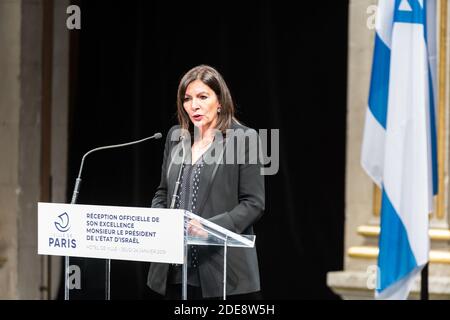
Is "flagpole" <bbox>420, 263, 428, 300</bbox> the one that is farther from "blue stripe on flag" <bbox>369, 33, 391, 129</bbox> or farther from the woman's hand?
the woman's hand

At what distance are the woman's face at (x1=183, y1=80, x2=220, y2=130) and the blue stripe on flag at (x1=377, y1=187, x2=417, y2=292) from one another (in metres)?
0.88

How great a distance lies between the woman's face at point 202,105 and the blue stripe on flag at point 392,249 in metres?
0.88

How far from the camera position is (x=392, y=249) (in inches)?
204

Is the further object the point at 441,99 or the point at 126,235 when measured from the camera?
the point at 441,99

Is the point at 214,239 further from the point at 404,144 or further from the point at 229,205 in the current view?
the point at 404,144

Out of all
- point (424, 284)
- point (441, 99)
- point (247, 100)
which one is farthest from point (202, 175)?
point (247, 100)

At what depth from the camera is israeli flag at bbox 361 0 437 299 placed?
5.13 meters

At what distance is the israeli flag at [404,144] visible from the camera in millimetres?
5129

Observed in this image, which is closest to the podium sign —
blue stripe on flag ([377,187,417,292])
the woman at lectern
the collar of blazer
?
the woman at lectern

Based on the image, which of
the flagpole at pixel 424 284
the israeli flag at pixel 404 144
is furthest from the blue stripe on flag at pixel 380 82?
the flagpole at pixel 424 284

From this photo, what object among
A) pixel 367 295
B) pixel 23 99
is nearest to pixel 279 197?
pixel 367 295

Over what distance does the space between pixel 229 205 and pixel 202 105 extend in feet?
1.55

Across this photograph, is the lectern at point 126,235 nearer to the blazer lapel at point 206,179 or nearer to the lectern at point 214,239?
the lectern at point 214,239

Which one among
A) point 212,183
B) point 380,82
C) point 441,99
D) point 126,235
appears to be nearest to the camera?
point 126,235
